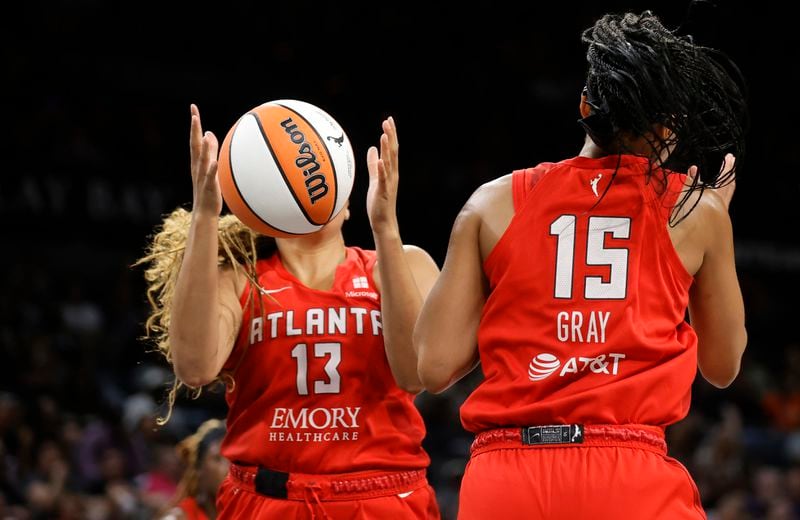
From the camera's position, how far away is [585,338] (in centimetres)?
260

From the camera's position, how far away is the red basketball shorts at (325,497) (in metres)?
3.43

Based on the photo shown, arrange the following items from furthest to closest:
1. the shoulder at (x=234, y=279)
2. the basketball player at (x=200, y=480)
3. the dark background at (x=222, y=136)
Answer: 1. the dark background at (x=222, y=136)
2. the basketball player at (x=200, y=480)
3. the shoulder at (x=234, y=279)

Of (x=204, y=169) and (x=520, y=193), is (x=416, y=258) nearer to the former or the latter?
(x=204, y=169)

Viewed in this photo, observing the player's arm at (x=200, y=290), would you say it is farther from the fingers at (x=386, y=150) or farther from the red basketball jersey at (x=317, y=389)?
the fingers at (x=386, y=150)

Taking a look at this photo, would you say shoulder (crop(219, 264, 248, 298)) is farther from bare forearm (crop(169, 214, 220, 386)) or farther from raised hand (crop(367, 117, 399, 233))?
raised hand (crop(367, 117, 399, 233))

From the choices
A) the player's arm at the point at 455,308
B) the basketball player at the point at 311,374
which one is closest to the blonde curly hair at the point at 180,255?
the basketball player at the point at 311,374

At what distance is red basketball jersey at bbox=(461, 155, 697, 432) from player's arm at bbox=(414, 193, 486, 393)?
0.17ft

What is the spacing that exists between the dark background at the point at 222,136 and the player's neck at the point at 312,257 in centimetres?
419

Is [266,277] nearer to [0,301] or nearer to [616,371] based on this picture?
[616,371]

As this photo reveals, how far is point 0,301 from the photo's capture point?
9.72 metres

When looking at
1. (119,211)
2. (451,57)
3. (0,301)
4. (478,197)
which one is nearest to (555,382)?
(478,197)

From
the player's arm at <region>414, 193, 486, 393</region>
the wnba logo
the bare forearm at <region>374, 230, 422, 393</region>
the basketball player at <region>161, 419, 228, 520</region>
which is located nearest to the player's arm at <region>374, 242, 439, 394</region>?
the bare forearm at <region>374, 230, 422, 393</region>

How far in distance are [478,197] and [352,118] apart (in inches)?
378

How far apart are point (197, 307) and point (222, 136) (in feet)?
28.7
